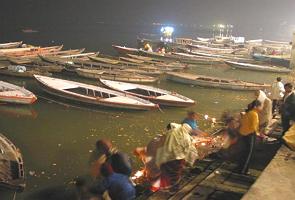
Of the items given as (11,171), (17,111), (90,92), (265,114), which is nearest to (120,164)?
(11,171)

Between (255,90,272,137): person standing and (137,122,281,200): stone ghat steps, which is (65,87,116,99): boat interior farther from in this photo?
(137,122,281,200): stone ghat steps

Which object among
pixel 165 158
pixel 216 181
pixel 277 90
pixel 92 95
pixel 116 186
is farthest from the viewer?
pixel 92 95

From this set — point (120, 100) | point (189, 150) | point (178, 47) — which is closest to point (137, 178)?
point (189, 150)

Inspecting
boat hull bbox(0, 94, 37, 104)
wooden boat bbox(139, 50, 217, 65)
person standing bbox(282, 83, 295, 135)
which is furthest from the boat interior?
wooden boat bbox(139, 50, 217, 65)

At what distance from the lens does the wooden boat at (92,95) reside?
2016 cm

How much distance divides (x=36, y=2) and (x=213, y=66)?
526 feet

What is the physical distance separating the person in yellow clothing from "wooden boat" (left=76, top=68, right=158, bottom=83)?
1843cm

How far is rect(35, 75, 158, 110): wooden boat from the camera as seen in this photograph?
66.1ft

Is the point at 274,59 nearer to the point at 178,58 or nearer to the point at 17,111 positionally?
the point at 178,58

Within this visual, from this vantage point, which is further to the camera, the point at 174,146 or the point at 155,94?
the point at 155,94

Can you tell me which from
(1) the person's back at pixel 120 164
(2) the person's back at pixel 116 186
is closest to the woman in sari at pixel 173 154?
(1) the person's back at pixel 120 164

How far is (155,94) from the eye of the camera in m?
22.5

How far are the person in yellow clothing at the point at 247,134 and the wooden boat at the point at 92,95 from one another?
1073cm

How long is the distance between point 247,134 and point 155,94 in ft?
44.3
